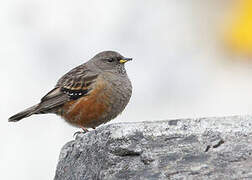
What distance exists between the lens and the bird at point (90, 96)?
5762 millimetres

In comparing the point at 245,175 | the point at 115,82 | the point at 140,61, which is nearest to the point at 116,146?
the point at 245,175

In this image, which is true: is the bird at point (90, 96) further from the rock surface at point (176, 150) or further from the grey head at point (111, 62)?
the rock surface at point (176, 150)

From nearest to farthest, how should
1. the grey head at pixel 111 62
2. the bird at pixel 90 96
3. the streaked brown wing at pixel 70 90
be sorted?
1. the bird at pixel 90 96
2. the streaked brown wing at pixel 70 90
3. the grey head at pixel 111 62

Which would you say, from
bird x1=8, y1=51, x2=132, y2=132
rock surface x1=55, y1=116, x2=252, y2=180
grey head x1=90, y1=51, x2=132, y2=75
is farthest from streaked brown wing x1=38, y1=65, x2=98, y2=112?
rock surface x1=55, y1=116, x2=252, y2=180

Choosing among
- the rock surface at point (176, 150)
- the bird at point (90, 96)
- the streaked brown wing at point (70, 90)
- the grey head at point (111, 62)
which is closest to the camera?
the rock surface at point (176, 150)

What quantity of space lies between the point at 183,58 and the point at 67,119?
197cm

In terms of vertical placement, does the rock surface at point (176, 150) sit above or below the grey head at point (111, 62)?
above

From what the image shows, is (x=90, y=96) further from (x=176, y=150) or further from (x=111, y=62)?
(x=176, y=150)

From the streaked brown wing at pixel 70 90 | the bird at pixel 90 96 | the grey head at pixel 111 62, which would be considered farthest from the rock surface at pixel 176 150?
the grey head at pixel 111 62

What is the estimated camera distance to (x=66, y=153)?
11.7ft

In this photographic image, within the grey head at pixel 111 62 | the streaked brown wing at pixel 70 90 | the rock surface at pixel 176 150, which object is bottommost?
the streaked brown wing at pixel 70 90

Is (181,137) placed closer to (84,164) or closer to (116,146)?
(116,146)

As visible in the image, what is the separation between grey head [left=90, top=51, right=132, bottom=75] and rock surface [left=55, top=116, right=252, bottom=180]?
11.1 feet

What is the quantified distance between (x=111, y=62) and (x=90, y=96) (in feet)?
2.66
